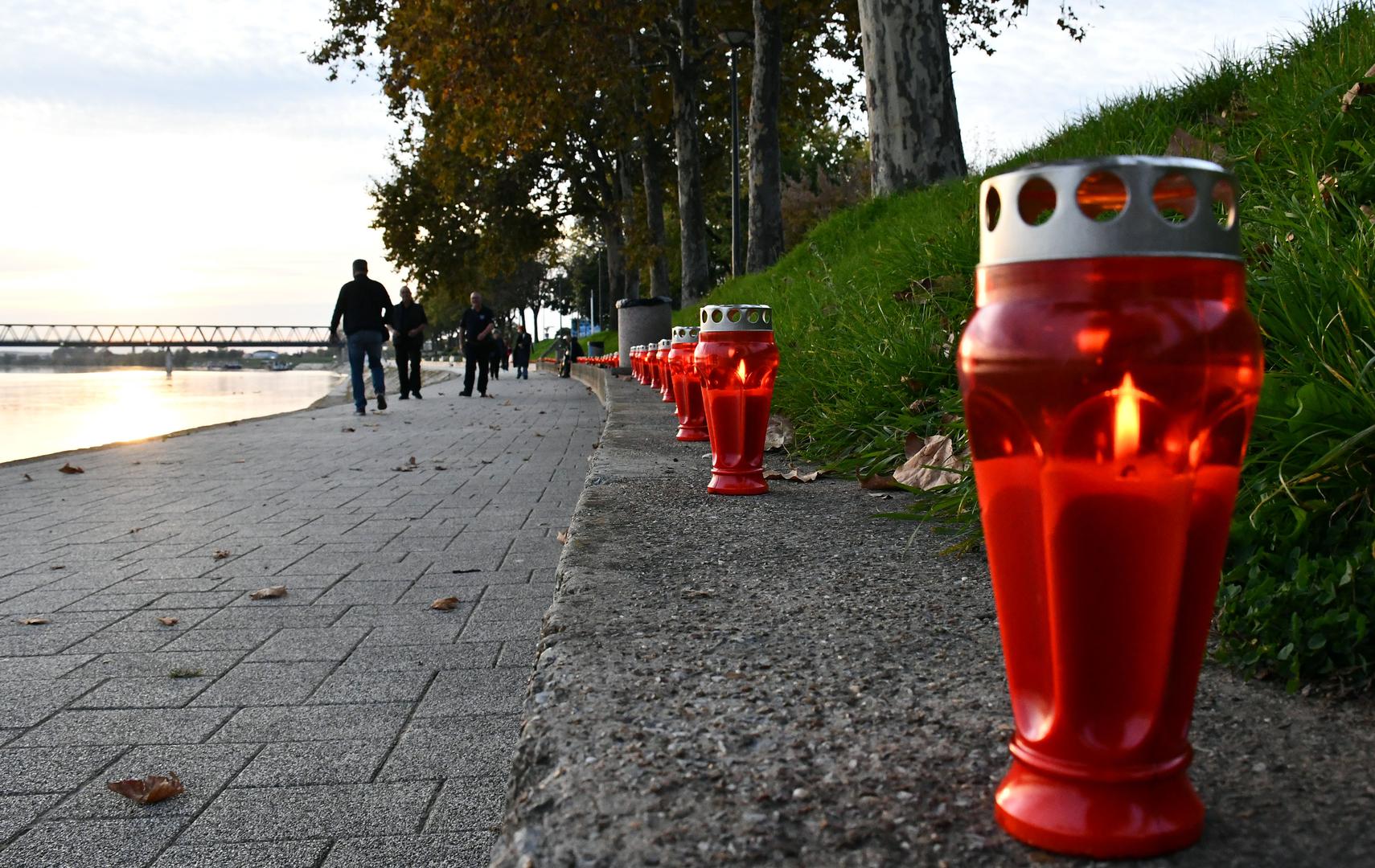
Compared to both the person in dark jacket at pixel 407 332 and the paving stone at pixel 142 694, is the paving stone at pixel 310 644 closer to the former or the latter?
the paving stone at pixel 142 694

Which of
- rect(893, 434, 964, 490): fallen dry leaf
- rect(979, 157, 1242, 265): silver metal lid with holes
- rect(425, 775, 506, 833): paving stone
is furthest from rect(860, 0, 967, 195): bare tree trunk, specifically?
rect(979, 157, 1242, 265): silver metal lid with holes

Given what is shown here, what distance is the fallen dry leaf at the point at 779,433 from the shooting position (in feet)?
18.2

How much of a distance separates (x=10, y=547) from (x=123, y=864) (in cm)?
415

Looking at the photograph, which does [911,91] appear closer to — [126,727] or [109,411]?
[126,727]

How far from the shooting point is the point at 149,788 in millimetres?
2506

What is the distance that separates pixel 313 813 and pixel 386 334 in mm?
14562

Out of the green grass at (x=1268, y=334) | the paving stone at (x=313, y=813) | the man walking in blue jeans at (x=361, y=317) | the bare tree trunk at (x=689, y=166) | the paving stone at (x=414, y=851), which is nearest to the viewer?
the green grass at (x=1268, y=334)

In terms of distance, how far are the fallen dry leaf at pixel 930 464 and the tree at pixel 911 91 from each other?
267 inches

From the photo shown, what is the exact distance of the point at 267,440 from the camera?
12.1m

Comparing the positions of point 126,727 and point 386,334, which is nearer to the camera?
point 126,727

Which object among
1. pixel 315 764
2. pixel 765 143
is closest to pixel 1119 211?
pixel 315 764

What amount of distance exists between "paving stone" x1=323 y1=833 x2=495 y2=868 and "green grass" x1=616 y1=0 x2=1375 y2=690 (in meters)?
1.43

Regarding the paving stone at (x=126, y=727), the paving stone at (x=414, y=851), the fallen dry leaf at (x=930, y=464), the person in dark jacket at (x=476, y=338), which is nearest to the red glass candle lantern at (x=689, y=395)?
the fallen dry leaf at (x=930, y=464)

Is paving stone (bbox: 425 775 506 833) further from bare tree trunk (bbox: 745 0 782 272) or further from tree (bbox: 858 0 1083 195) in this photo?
bare tree trunk (bbox: 745 0 782 272)
